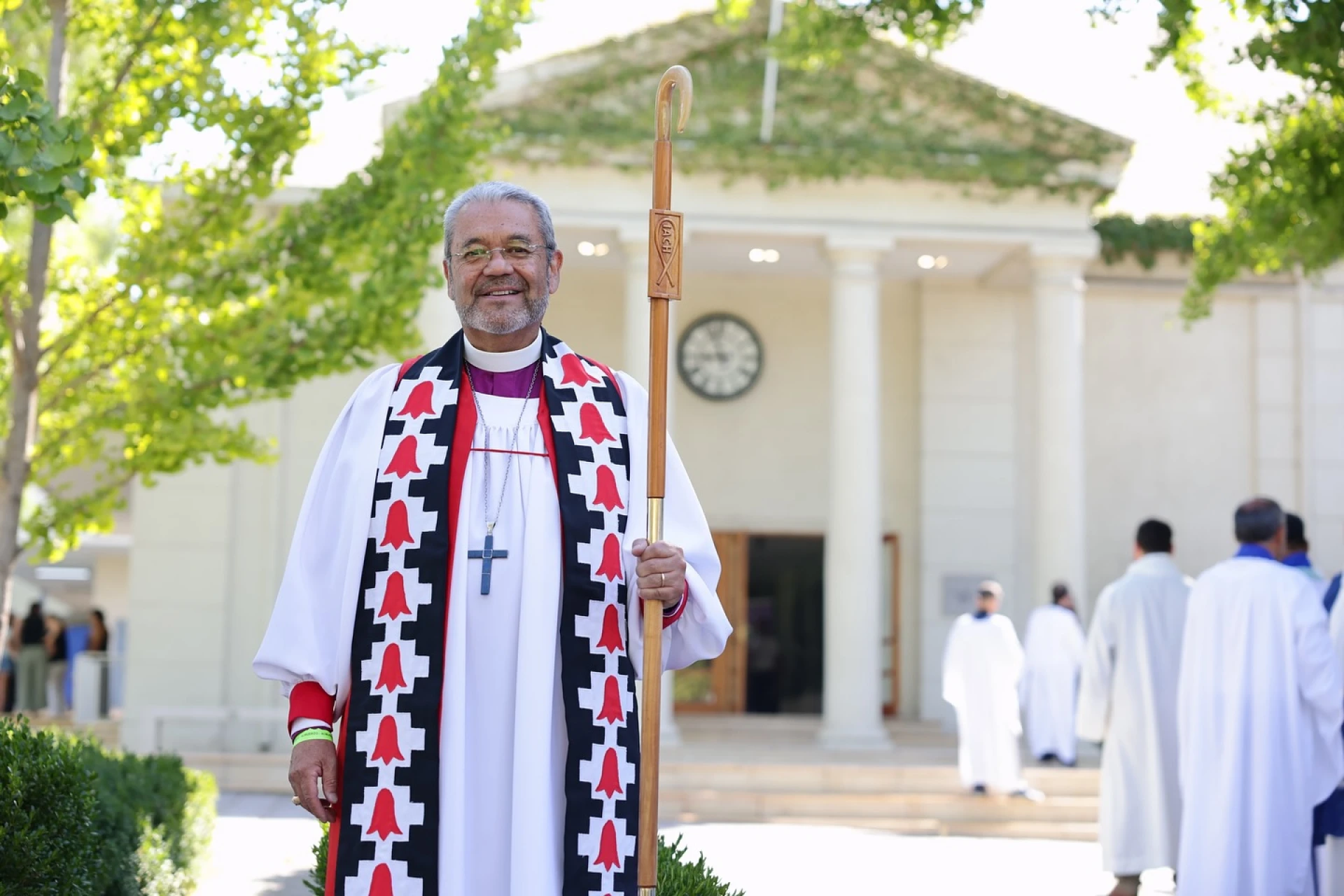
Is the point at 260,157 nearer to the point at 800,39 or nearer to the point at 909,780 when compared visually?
the point at 800,39

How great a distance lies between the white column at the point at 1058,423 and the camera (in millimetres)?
20500

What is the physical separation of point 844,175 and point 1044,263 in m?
2.99

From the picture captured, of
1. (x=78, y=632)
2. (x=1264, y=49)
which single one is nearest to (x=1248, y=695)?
(x=1264, y=49)

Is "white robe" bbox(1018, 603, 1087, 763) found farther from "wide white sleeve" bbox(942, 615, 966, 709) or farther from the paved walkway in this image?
the paved walkway

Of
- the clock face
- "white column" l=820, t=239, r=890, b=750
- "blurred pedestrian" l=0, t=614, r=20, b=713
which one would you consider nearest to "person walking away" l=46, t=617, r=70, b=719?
"blurred pedestrian" l=0, t=614, r=20, b=713

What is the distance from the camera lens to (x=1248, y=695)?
7.92 m

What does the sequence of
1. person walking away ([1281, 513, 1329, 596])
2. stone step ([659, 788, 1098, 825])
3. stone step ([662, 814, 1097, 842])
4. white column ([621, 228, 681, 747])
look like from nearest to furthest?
person walking away ([1281, 513, 1329, 596])
stone step ([662, 814, 1097, 842])
stone step ([659, 788, 1098, 825])
white column ([621, 228, 681, 747])

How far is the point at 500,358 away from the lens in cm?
395

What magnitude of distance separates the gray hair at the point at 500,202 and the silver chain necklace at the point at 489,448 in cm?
32

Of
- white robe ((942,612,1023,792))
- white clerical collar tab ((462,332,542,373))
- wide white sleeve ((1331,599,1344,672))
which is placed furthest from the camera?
white robe ((942,612,1023,792))

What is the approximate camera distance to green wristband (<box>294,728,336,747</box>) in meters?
3.59

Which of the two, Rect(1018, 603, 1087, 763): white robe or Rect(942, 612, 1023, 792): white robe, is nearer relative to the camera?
Rect(942, 612, 1023, 792): white robe

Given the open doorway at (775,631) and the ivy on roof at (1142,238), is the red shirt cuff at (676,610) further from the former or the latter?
the ivy on roof at (1142,238)

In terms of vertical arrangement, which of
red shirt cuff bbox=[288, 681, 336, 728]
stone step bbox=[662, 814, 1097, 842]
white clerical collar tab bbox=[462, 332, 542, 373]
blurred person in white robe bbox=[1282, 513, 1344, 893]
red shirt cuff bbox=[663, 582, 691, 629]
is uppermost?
white clerical collar tab bbox=[462, 332, 542, 373]
